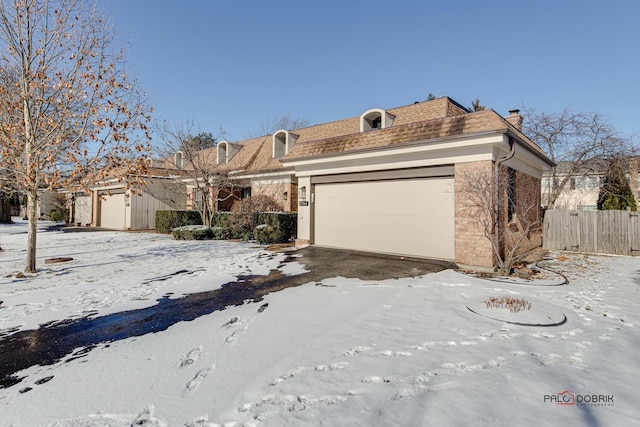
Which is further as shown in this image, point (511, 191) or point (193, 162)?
point (193, 162)

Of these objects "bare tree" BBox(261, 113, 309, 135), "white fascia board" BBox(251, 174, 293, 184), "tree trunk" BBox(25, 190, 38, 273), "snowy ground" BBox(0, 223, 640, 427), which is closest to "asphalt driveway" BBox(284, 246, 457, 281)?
"snowy ground" BBox(0, 223, 640, 427)

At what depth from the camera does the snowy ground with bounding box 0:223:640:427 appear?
2.21 meters

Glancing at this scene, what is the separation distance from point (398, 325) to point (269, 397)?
2.01m

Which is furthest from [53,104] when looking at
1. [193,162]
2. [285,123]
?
[285,123]

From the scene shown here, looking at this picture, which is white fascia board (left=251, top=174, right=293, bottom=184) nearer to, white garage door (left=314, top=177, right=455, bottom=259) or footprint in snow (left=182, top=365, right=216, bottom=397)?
white garage door (left=314, top=177, right=455, bottom=259)

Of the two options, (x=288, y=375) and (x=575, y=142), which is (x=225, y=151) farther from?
(x=575, y=142)

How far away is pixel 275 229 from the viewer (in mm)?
12133

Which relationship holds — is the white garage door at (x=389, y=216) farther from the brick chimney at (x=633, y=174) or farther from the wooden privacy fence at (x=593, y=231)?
the brick chimney at (x=633, y=174)

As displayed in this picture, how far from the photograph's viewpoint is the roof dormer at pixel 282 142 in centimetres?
1584

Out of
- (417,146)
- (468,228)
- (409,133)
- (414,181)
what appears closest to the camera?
(468,228)

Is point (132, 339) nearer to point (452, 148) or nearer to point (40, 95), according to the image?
point (40, 95)

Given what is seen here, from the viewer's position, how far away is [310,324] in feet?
12.7

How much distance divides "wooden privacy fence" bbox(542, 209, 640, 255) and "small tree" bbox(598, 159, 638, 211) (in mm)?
2045

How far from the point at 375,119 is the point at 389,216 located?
20.2 feet
